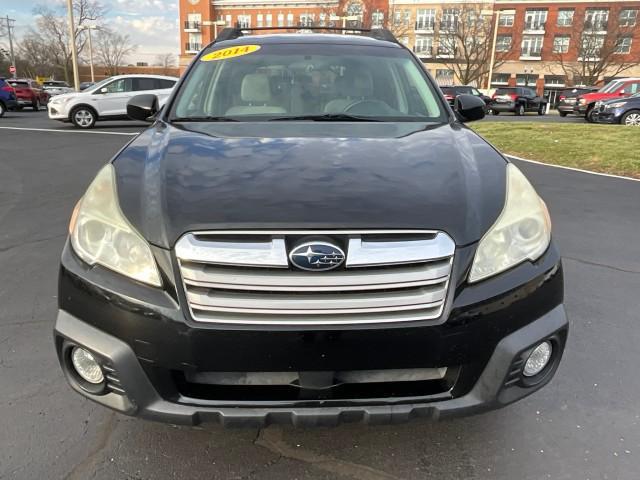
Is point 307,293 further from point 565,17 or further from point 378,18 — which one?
point 565,17

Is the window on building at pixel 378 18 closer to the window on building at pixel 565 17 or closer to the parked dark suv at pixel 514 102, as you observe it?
the window on building at pixel 565 17

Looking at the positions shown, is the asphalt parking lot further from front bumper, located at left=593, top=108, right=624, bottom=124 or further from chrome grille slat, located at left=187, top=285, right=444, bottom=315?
front bumper, located at left=593, top=108, right=624, bottom=124

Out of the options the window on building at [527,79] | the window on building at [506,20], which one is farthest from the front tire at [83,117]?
the window on building at [527,79]

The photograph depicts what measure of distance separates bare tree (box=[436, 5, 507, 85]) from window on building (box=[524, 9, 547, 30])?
10551 millimetres

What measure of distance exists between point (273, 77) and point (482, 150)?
1.46m

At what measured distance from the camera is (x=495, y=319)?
70.8 inches

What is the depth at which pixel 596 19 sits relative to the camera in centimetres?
5659

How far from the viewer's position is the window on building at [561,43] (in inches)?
2484

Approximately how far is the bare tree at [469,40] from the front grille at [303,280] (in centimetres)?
5750

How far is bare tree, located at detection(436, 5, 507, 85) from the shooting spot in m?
55.1

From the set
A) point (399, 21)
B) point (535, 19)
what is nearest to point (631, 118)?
point (399, 21)

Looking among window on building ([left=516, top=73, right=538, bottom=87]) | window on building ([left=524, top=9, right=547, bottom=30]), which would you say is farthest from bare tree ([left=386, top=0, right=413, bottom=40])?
window on building ([left=516, top=73, right=538, bottom=87])

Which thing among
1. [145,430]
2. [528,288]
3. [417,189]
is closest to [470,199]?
[417,189]

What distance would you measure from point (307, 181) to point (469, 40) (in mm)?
60248
